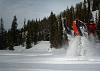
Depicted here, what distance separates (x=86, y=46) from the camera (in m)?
28.5

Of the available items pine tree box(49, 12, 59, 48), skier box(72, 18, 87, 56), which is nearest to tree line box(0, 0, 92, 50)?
pine tree box(49, 12, 59, 48)

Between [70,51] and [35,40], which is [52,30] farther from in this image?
[70,51]

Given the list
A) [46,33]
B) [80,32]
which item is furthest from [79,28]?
[46,33]

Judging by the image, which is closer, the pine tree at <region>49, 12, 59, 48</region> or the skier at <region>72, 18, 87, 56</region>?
the skier at <region>72, 18, 87, 56</region>

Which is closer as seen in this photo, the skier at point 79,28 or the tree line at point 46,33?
the skier at point 79,28

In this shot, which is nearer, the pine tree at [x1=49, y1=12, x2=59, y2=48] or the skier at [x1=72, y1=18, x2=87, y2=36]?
the skier at [x1=72, y1=18, x2=87, y2=36]

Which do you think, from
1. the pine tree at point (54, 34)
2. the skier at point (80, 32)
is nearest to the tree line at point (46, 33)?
the pine tree at point (54, 34)

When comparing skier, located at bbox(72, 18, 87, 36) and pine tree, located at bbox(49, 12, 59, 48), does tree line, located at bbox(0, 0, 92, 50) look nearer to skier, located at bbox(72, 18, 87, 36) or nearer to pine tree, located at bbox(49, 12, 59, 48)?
pine tree, located at bbox(49, 12, 59, 48)

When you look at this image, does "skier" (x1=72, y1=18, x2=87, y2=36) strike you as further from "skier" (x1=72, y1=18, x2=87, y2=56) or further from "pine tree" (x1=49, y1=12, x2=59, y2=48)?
"pine tree" (x1=49, y1=12, x2=59, y2=48)

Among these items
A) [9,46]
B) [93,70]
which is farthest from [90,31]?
[9,46]

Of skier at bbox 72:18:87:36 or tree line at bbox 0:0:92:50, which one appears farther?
tree line at bbox 0:0:92:50

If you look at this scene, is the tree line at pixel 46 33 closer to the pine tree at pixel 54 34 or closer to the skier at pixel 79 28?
the pine tree at pixel 54 34

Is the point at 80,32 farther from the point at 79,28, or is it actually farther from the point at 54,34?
the point at 54,34

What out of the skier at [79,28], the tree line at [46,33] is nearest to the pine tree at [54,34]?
the tree line at [46,33]
